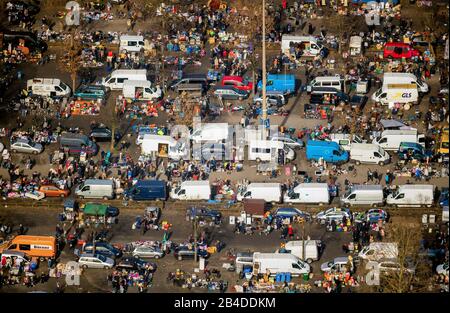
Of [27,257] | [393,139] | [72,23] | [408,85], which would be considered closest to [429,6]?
[408,85]

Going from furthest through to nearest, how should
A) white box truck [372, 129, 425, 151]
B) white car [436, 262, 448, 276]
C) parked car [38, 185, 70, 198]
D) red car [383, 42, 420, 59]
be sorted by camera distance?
red car [383, 42, 420, 59] < white box truck [372, 129, 425, 151] < parked car [38, 185, 70, 198] < white car [436, 262, 448, 276]

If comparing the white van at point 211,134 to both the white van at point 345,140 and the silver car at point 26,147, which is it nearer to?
the white van at point 345,140

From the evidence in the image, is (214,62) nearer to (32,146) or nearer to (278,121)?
(278,121)

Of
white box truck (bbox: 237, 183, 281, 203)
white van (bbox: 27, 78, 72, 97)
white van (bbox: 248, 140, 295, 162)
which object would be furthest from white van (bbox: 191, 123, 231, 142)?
white van (bbox: 27, 78, 72, 97)

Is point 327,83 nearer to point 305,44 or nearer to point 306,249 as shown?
point 305,44

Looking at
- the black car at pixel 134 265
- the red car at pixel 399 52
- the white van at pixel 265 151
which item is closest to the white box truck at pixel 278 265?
the black car at pixel 134 265

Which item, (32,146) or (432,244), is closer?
(432,244)

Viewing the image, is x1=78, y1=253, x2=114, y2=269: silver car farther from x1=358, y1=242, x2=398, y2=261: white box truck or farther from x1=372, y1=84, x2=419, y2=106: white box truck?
x1=372, y1=84, x2=419, y2=106: white box truck
